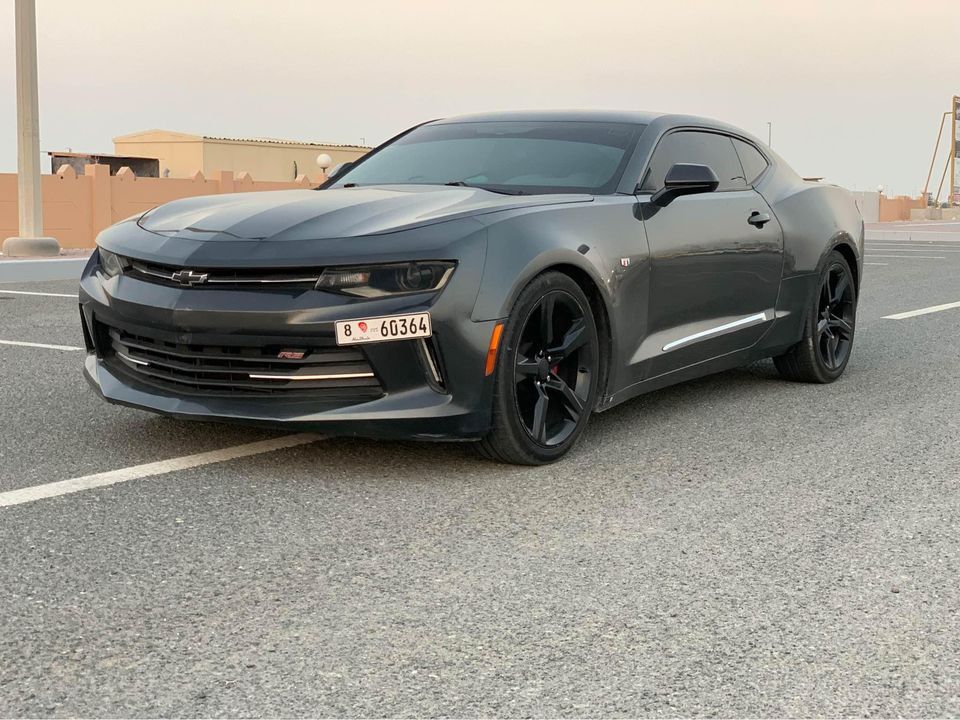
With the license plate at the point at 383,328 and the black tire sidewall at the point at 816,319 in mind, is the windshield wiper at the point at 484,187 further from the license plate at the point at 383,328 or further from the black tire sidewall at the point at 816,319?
the black tire sidewall at the point at 816,319

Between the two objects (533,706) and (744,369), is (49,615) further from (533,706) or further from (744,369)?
(744,369)

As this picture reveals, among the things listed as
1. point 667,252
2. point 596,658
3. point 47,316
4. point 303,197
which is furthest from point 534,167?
point 47,316

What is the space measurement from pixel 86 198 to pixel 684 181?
27.4 meters

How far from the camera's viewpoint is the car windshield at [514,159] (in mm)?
5539

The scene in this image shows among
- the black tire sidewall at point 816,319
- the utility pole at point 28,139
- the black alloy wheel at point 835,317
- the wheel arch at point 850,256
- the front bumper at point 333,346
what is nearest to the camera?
the front bumper at point 333,346

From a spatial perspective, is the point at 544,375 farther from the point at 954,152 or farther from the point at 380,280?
the point at 954,152

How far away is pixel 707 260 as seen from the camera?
225 inches

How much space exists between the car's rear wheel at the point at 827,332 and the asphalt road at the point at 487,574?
0.99 metres

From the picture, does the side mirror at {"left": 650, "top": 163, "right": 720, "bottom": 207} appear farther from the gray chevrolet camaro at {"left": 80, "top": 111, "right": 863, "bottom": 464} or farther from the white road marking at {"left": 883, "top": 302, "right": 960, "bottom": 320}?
the white road marking at {"left": 883, "top": 302, "right": 960, "bottom": 320}

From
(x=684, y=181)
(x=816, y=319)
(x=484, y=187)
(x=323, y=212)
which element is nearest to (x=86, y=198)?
(x=816, y=319)

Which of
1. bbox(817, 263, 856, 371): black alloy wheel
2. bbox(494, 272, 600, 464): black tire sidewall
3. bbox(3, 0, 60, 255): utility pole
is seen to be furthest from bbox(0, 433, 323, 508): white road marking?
bbox(3, 0, 60, 255): utility pole

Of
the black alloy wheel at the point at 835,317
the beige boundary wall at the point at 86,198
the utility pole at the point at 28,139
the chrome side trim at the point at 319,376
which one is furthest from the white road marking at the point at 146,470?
the beige boundary wall at the point at 86,198

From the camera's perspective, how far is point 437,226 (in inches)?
178

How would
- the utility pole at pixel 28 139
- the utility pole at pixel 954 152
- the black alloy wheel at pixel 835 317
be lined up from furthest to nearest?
the utility pole at pixel 954 152
the utility pole at pixel 28 139
the black alloy wheel at pixel 835 317
